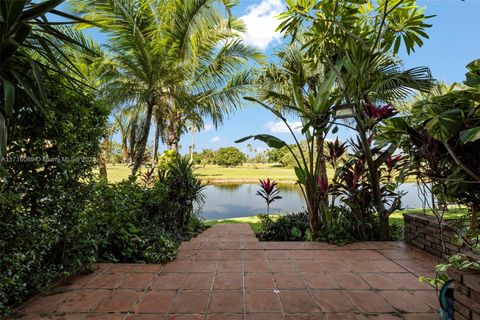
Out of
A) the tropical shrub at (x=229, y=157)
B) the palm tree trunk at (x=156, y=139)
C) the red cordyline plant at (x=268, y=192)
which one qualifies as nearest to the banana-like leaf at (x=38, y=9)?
the red cordyline plant at (x=268, y=192)

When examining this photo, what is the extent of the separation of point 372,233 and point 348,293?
6.64ft

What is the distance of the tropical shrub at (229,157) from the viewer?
5422 cm

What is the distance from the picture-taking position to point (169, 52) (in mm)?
5945

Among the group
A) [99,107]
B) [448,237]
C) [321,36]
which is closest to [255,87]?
[321,36]

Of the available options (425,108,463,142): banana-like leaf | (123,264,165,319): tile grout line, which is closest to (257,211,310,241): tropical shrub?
(123,264,165,319): tile grout line

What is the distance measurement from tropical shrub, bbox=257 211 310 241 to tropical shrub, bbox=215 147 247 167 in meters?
49.3

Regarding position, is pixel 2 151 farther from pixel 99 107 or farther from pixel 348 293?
pixel 348 293

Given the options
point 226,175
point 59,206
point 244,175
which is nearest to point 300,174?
point 59,206

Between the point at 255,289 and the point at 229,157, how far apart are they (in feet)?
171

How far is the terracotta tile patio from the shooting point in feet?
6.60

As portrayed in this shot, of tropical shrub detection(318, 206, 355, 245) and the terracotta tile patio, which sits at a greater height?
tropical shrub detection(318, 206, 355, 245)

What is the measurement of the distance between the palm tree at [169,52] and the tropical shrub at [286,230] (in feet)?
10.1

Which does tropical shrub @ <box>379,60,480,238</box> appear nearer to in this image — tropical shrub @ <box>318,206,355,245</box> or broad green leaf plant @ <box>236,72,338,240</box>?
broad green leaf plant @ <box>236,72,338,240</box>

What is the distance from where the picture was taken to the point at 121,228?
10.9 ft
